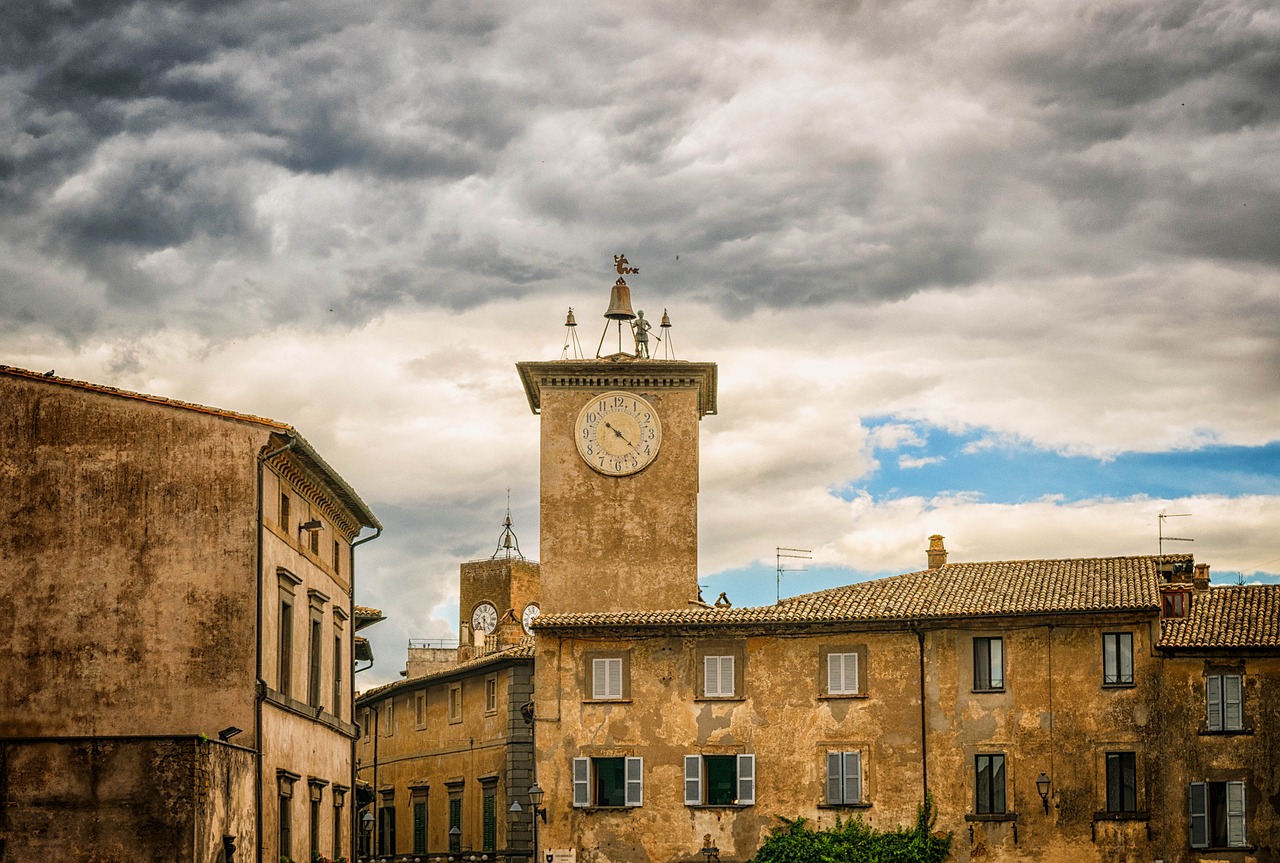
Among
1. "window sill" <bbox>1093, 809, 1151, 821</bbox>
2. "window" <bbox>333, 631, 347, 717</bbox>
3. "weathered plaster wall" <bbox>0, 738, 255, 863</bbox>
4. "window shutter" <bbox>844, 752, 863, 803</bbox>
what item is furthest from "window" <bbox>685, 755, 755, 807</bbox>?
"weathered plaster wall" <bbox>0, 738, 255, 863</bbox>

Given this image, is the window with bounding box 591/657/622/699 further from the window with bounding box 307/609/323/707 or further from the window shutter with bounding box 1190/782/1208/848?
the window shutter with bounding box 1190/782/1208/848

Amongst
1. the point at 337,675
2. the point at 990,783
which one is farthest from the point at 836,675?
the point at 337,675

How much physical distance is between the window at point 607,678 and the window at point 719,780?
9.30ft

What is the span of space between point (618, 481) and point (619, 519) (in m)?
1.24

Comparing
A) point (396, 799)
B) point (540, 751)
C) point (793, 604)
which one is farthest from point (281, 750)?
point (396, 799)

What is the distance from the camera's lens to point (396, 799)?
2803 inches

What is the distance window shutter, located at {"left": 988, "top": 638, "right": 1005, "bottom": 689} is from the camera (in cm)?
5072

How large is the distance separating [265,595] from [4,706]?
4.97 meters

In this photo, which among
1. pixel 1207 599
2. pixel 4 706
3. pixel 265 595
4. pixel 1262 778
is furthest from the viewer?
pixel 1207 599

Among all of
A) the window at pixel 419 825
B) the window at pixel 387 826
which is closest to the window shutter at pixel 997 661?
the window at pixel 419 825

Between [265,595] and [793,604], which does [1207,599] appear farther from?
[265,595]

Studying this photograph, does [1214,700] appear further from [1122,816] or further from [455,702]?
[455,702]

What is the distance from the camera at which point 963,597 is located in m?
52.0

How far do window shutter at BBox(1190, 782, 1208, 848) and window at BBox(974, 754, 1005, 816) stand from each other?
193 inches
